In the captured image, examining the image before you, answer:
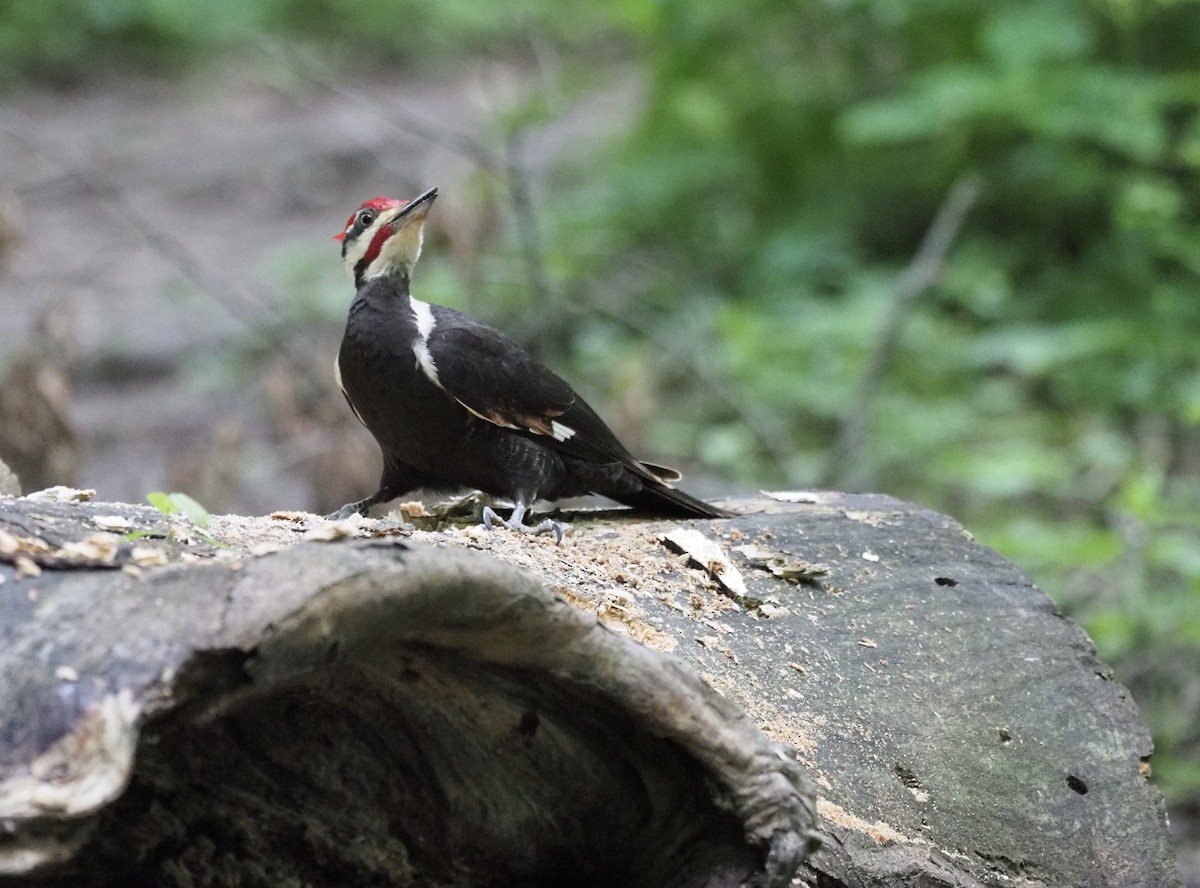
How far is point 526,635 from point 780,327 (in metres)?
5.06

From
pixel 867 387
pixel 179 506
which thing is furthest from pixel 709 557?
pixel 867 387

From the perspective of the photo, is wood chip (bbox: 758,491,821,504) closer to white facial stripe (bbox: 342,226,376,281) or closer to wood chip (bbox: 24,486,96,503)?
white facial stripe (bbox: 342,226,376,281)

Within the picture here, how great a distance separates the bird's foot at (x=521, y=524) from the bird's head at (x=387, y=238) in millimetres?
695

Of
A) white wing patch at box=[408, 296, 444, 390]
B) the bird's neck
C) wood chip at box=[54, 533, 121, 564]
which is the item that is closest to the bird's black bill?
the bird's neck

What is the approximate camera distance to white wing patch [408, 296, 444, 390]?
3.04 metres

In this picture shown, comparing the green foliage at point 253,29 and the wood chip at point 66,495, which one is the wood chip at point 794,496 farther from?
the green foliage at point 253,29

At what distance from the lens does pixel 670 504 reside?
308cm

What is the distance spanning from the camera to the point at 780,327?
661 cm

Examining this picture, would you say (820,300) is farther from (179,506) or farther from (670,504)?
(179,506)

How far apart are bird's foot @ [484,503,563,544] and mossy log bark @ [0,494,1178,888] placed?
104 mm

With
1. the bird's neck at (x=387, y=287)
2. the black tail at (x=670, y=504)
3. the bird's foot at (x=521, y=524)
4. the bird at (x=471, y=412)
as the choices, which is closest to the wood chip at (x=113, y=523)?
the bird's foot at (x=521, y=524)

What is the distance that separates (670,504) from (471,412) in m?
0.50

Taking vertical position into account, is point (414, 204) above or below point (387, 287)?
above

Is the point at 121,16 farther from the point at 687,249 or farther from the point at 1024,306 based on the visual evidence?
the point at 1024,306
